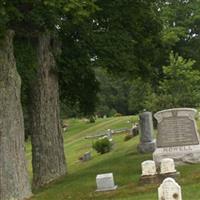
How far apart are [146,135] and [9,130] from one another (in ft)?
37.4

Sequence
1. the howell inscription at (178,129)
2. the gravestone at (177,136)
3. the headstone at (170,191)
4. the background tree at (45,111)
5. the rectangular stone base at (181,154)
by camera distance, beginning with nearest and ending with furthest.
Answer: the headstone at (170,191)
the rectangular stone base at (181,154)
the gravestone at (177,136)
the howell inscription at (178,129)
the background tree at (45,111)

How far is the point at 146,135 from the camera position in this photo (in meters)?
26.8

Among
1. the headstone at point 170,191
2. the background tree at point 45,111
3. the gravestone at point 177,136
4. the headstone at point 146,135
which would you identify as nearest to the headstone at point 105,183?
the gravestone at point 177,136

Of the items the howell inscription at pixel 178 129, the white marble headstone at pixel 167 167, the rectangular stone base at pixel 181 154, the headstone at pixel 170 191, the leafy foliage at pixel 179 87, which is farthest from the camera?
the leafy foliage at pixel 179 87

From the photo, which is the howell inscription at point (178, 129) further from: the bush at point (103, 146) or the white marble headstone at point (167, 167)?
the bush at point (103, 146)

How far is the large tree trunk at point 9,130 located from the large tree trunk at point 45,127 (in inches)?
164

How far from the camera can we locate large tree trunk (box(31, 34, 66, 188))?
2073 cm

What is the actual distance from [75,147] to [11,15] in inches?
1111

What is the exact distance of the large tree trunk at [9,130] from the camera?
16.2 meters

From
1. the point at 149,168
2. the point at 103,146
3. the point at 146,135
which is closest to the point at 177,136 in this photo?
the point at 149,168

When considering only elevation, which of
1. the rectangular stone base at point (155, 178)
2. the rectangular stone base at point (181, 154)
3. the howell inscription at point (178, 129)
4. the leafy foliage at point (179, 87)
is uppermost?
the leafy foliage at point (179, 87)

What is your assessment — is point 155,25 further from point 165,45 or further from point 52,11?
point 52,11

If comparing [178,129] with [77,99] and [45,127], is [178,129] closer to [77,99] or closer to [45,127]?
[45,127]

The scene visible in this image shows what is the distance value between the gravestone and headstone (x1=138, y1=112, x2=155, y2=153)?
6.78m
